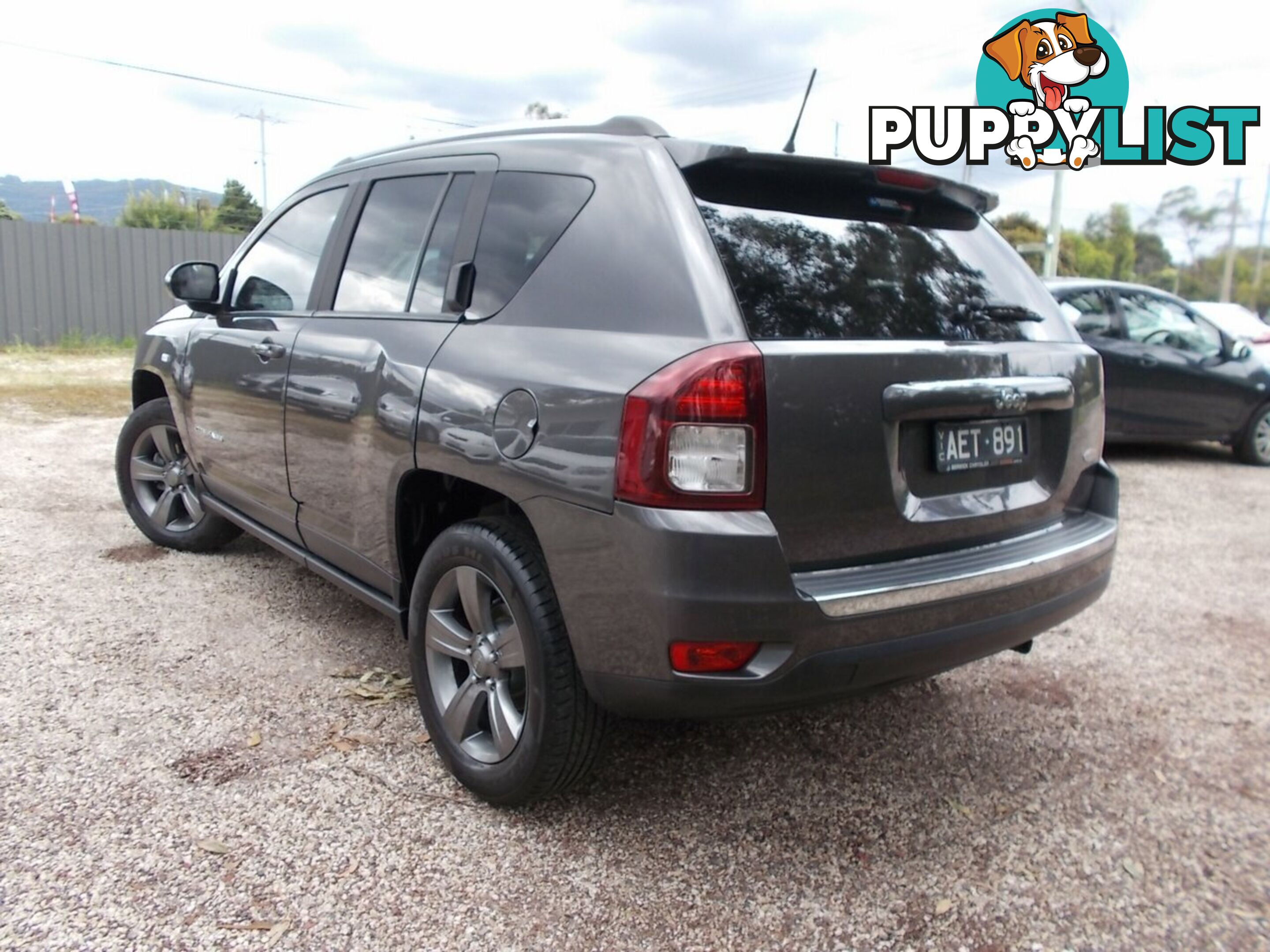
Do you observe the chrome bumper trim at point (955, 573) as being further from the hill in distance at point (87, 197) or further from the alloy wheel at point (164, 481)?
the hill in distance at point (87, 197)

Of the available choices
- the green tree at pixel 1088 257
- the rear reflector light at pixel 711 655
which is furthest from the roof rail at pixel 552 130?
the green tree at pixel 1088 257

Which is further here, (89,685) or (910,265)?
(89,685)

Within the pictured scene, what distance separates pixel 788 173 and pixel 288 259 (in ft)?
7.28

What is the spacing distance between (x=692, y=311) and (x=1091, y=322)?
736 centimetres

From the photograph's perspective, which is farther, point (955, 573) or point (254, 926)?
point (955, 573)

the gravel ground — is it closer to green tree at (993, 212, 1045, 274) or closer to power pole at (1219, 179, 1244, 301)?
green tree at (993, 212, 1045, 274)

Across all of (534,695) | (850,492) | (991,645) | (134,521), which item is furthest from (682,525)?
(134,521)

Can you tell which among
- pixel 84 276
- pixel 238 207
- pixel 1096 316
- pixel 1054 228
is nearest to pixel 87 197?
pixel 238 207

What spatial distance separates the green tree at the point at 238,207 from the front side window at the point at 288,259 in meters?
33.8

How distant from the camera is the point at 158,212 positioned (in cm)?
2803

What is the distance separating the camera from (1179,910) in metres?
2.30

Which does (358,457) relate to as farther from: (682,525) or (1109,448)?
(1109,448)

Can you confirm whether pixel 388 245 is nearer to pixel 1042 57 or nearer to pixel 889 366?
pixel 889 366

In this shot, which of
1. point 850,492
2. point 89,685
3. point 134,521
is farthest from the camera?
point 134,521
